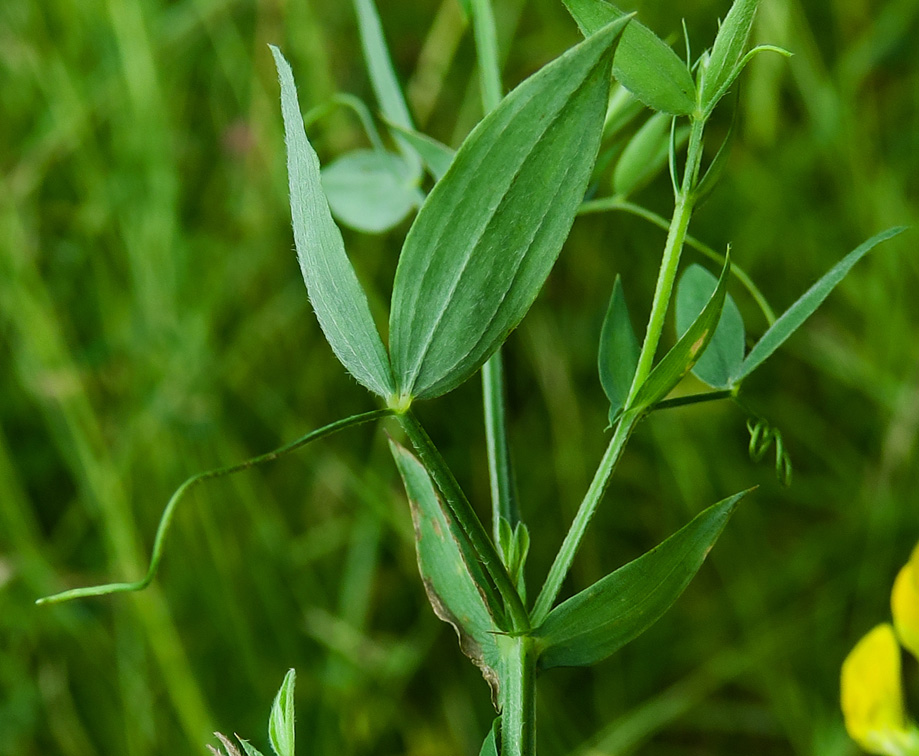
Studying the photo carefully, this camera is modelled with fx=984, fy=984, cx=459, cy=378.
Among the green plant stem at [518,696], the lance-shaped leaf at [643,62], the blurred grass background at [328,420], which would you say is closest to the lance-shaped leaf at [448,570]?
the green plant stem at [518,696]

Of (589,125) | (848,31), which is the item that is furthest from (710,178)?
(848,31)

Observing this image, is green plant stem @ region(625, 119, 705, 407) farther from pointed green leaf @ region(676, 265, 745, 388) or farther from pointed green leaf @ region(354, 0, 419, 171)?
pointed green leaf @ region(354, 0, 419, 171)

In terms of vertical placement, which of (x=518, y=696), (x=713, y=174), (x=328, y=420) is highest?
(x=713, y=174)

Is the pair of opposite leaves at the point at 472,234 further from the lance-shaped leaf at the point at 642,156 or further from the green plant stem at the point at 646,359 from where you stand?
the lance-shaped leaf at the point at 642,156

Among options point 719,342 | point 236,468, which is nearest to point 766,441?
point 719,342

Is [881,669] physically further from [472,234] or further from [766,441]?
[472,234]

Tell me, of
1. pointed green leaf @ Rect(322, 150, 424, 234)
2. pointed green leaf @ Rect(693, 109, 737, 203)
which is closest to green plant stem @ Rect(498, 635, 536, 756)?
pointed green leaf @ Rect(693, 109, 737, 203)
